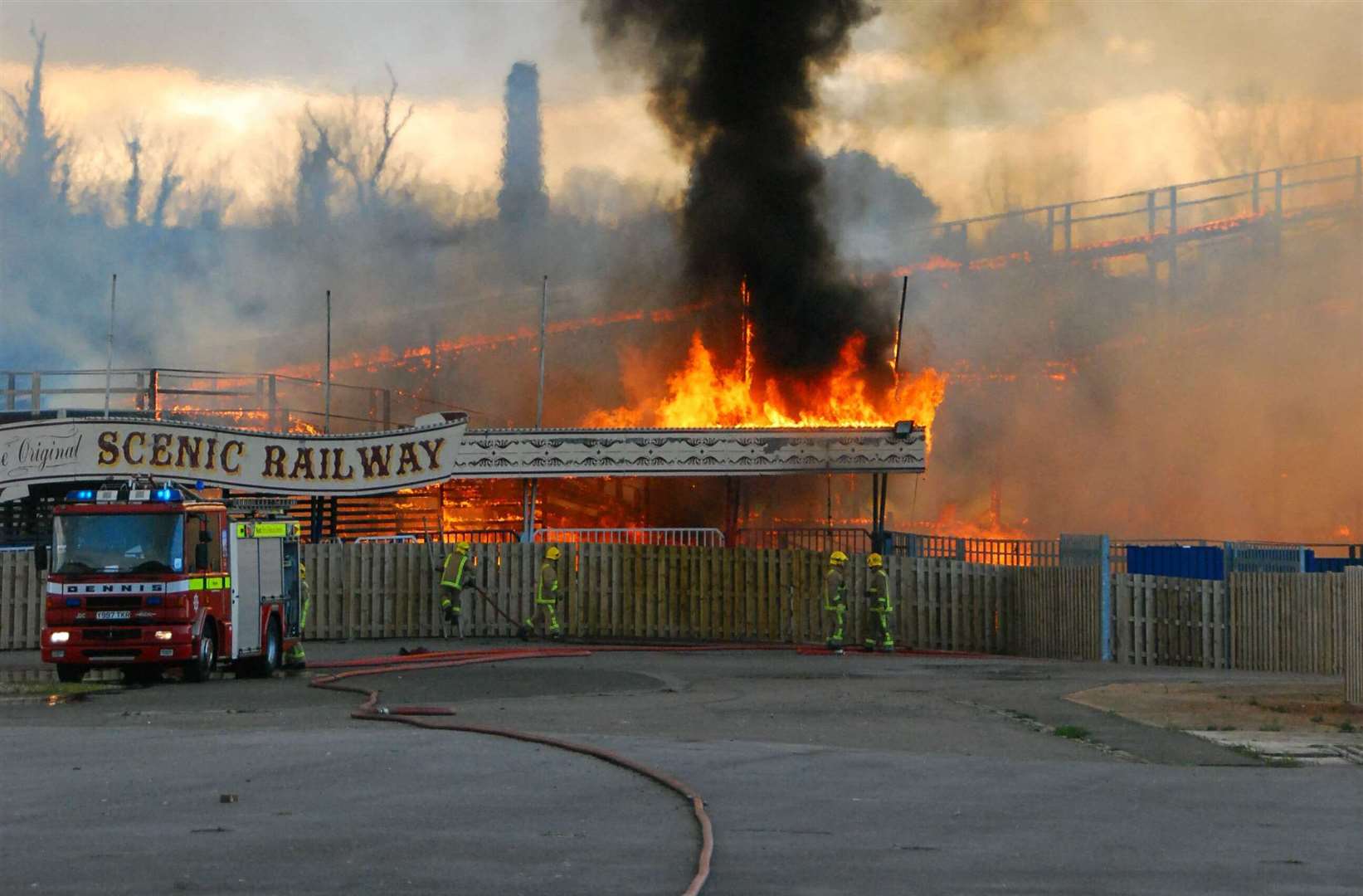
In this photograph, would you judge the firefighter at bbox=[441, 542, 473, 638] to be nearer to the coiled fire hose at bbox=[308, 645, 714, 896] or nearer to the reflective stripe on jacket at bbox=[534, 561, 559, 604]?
the reflective stripe on jacket at bbox=[534, 561, 559, 604]

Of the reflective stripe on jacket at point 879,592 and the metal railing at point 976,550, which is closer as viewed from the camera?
the reflective stripe on jacket at point 879,592

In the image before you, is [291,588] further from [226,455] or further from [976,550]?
[976,550]

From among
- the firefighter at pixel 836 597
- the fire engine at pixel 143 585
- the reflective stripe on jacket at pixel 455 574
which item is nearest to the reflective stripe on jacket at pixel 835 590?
the firefighter at pixel 836 597

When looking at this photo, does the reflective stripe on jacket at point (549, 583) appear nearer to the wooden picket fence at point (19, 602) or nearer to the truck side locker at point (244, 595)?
the truck side locker at point (244, 595)

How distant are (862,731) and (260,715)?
541 centimetres

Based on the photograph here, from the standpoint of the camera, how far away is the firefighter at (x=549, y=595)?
87.0 ft

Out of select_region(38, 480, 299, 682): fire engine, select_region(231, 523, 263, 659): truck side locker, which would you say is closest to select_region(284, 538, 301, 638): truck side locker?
select_region(231, 523, 263, 659): truck side locker

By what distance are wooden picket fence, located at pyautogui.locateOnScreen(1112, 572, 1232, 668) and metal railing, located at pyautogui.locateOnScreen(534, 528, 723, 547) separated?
7.80 meters

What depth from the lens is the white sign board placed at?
1050 inches

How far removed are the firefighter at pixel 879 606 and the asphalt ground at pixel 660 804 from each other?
843cm

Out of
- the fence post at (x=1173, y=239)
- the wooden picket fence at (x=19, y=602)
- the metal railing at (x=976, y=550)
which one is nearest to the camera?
the wooden picket fence at (x=19, y=602)

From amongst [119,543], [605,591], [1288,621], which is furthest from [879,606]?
[119,543]

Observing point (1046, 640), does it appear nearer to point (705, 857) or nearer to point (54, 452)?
point (54, 452)

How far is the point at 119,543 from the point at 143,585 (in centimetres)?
62
